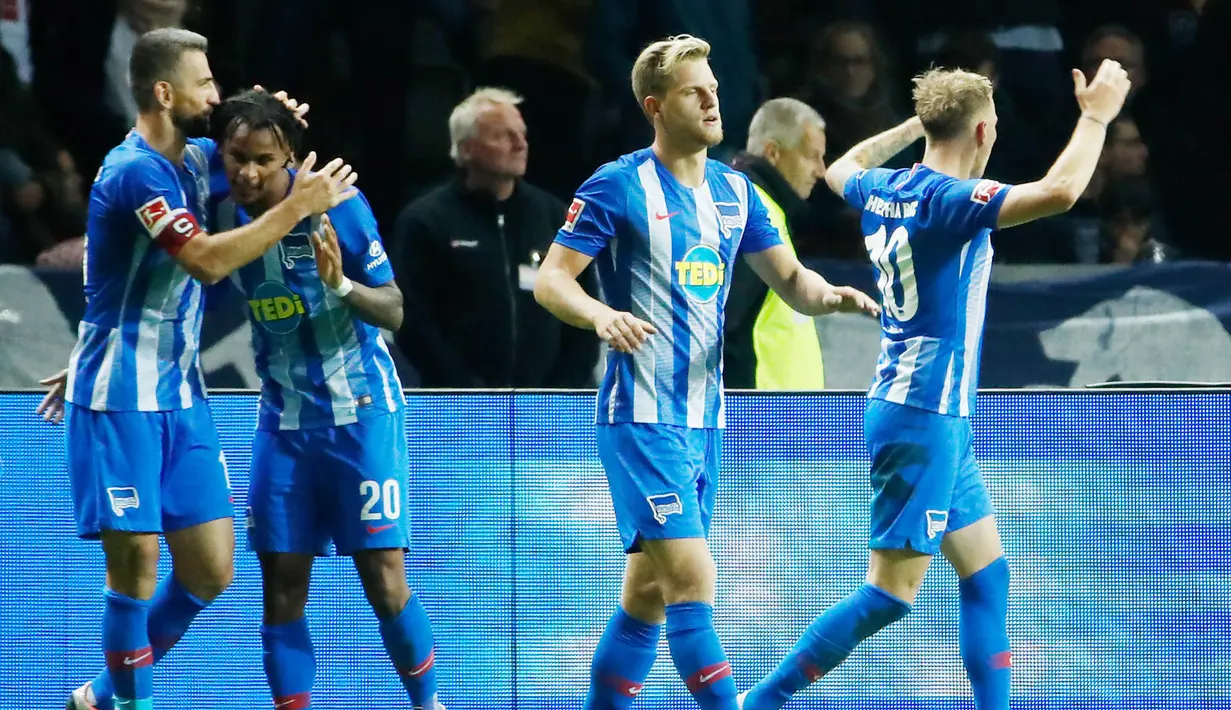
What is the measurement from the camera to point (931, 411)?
5156 mm

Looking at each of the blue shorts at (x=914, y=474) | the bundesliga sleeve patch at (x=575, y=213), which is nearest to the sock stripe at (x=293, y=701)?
the bundesliga sleeve patch at (x=575, y=213)

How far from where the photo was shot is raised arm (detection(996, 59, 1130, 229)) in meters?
4.73

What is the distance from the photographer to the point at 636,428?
493cm

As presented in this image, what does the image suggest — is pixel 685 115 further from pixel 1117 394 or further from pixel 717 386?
pixel 1117 394

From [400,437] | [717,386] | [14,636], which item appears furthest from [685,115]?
[14,636]

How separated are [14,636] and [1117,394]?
3704mm

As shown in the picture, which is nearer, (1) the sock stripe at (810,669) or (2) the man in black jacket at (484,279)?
(1) the sock stripe at (810,669)

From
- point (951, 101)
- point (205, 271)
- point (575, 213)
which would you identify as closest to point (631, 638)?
point (575, 213)

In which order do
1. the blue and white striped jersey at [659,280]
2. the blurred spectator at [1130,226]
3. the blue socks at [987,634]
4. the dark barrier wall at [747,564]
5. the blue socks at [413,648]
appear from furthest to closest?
1. the blurred spectator at [1130,226]
2. the dark barrier wall at [747,564]
3. the blue socks at [987,634]
4. the blue socks at [413,648]
5. the blue and white striped jersey at [659,280]

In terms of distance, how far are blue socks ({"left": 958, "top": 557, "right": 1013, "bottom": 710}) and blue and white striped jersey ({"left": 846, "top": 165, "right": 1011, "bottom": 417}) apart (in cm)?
51

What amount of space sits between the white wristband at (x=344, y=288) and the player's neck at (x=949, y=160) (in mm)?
1686

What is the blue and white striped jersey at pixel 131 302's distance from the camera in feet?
16.9

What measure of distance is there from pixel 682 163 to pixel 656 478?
2.94ft

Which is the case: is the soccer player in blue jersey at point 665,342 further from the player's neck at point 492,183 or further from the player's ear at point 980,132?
the player's neck at point 492,183
